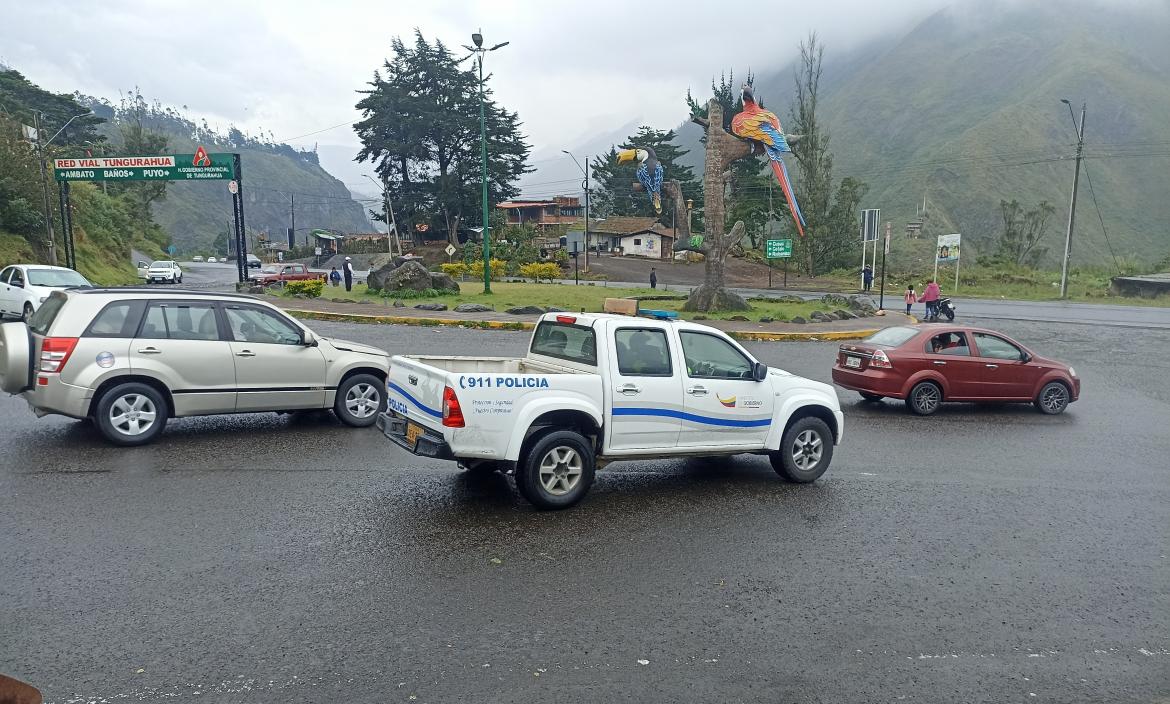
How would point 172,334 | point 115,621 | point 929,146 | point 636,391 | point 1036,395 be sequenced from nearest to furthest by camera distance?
point 115,621 → point 636,391 → point 172,334 → point 1036,395 → point 929,146

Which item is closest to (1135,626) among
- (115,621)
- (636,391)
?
(636,391)

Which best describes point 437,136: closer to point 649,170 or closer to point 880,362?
point 649,170

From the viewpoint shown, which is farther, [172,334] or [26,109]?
[26,109]

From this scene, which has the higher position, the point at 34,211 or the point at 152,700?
the point at 34,211

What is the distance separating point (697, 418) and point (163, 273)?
4625 cm

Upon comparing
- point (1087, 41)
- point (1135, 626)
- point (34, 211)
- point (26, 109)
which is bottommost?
point (1135, 626)

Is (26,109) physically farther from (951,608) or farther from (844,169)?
(844,169)

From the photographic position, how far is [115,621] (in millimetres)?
4512

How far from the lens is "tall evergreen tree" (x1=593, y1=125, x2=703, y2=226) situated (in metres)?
82.1

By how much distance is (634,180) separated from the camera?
3494 inches

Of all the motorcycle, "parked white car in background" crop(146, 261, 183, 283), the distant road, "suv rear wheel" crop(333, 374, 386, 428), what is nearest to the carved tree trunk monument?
the motorcycle

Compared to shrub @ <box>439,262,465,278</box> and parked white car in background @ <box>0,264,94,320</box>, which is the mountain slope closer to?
shrub @ <box>439,262,465,278</box>

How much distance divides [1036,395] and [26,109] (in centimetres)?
8330

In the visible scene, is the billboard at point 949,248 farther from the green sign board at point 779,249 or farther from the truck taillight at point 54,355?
the truck taillight at point 54,355
